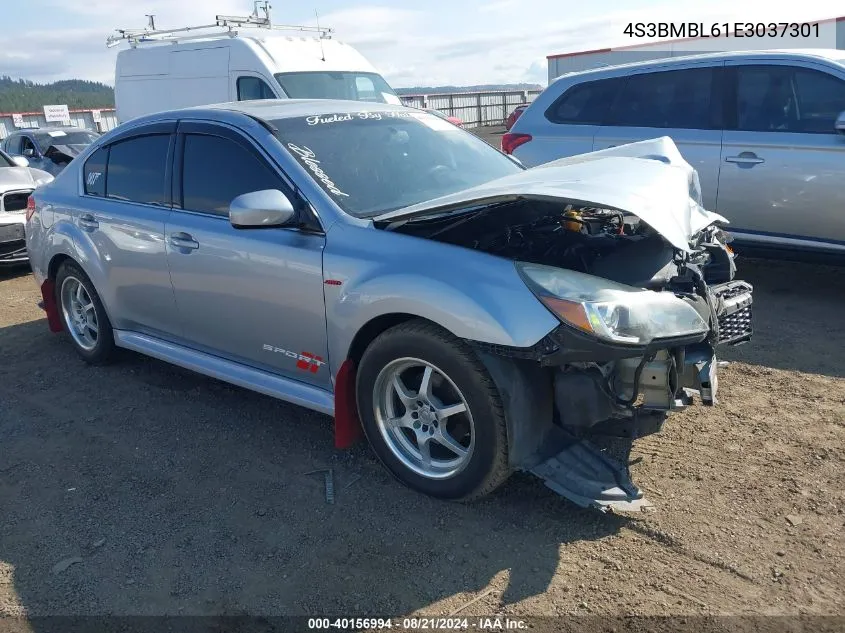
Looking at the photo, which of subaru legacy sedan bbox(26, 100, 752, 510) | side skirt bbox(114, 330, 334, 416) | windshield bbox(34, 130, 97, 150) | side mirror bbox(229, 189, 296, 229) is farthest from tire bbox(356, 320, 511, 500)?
windshield bbox(34, 130, 97, 150)

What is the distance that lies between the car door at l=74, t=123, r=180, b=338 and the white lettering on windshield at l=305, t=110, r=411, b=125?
3.15 ft

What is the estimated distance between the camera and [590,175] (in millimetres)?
3352

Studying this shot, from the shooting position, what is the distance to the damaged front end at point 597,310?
285 cm

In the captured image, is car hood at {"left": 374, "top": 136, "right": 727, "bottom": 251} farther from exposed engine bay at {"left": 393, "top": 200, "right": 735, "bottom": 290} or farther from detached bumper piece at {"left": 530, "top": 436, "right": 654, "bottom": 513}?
detached bumper piece at {"left": 530, "top": 436, "right": 654, "bottom": 513}

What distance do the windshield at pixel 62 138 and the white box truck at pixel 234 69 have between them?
95.2 inches

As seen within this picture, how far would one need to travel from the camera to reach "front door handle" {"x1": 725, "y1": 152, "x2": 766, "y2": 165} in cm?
587

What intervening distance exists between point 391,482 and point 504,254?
1222 mm

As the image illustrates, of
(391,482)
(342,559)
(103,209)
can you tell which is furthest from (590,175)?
(103,209)

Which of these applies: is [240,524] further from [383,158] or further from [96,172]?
[96,172]

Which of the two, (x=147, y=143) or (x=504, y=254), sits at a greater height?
(x=147, y=143)

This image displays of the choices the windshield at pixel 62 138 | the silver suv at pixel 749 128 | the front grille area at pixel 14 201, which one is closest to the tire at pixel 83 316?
the front grille area at pixel 14 201

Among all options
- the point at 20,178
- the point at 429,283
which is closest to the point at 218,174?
the point at 429,283

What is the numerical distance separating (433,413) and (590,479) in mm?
726

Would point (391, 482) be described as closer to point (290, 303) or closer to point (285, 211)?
point (290, 303)
